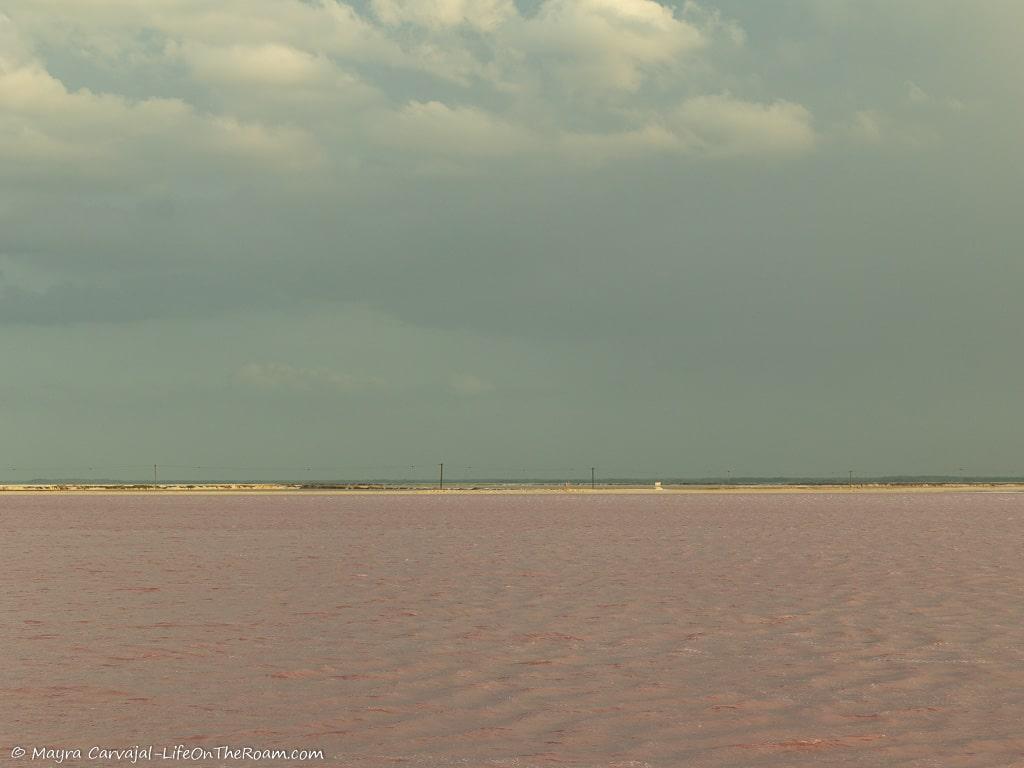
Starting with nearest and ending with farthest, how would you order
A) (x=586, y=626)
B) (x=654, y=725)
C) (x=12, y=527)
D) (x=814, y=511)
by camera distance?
(x=654, y=725) < (x=586, y=626) < (x=12, y=527) < (x=814, y=511)

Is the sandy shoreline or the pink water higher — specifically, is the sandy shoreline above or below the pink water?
above

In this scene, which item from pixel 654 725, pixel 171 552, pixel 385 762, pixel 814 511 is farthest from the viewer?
pixel 814 511

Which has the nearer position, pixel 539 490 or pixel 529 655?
pixel 529 655

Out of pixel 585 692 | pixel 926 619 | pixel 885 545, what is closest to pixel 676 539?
pixel 885 545

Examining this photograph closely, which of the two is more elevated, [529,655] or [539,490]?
[539,490]

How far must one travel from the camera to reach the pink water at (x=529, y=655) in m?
10.8

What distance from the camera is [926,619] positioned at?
1877 cm

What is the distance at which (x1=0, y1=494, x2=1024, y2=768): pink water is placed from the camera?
1084 cm

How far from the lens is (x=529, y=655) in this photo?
50.8ft

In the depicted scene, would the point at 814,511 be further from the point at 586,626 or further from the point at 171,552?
the point at 586,626

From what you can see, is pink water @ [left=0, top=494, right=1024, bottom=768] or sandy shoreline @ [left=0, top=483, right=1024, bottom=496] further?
sandy shoreline @ [left=0, top=483, right=1024, bottom=496]

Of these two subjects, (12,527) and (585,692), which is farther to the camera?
(12,527)

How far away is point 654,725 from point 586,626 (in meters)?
6.85

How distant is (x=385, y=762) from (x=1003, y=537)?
1375 inches
